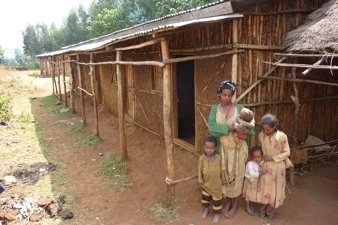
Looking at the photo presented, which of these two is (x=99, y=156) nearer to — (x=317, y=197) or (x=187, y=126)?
(x=187, y=126)

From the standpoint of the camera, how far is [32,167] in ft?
25.1

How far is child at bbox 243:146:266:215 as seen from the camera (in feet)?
14.9

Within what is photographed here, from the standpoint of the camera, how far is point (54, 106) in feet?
51.2

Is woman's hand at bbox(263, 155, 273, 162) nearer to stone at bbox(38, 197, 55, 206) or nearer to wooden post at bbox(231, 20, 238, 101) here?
wooden post at bbox(231, 20, 238, 101)

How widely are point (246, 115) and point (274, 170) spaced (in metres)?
0.94

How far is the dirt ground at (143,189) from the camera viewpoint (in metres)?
4.94

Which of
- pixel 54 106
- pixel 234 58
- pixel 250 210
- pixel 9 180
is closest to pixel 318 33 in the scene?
pixel 234 58

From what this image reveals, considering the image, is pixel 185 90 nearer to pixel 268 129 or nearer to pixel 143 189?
pixel 143 189

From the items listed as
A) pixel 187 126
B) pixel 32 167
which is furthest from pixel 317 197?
pixel 32 167

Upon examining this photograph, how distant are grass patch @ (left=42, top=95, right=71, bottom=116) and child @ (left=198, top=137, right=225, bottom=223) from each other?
10.0m

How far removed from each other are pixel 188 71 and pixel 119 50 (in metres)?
3.12

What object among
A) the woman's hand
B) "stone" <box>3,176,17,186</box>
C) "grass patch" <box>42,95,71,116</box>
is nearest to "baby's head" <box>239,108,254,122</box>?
the woman's hand

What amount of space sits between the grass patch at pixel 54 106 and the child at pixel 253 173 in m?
10.4

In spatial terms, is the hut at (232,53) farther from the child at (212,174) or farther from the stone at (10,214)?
the stone at (10,214)
